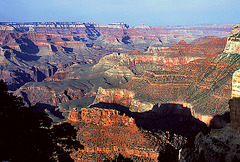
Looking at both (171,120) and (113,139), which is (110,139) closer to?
(113,139)

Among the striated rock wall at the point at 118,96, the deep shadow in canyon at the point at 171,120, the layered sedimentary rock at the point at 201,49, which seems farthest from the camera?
the layered sedimentary rock at the point at 201,49

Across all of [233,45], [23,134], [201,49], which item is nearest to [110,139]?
[23,134]

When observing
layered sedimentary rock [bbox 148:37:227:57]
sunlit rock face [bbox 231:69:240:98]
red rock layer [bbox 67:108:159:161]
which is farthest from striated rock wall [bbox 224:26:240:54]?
sunlit rock face [bbox 231:69:240:98]

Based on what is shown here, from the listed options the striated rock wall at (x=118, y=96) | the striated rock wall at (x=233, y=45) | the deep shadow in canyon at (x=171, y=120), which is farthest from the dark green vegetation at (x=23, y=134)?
the striated rock wall at (x=233, y=45)

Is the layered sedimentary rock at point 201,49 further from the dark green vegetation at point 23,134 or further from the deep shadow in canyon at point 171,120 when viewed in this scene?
the dark green vegetation at point 23,134

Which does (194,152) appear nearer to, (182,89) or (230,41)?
(182,89)

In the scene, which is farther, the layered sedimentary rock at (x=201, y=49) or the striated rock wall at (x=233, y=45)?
the layered sedimentary rock at (x=201, y=49)

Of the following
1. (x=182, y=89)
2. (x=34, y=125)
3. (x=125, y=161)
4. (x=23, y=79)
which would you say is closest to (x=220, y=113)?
(x=182, y=89)

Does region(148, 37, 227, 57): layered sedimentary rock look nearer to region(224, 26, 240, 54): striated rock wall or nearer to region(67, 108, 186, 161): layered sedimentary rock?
region(224, 26, 240, 54): striated rock wall
